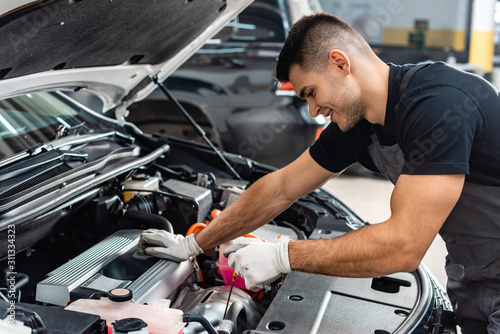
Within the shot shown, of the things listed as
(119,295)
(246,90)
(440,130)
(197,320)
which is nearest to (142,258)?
(119,295)

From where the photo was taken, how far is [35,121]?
6.62ft

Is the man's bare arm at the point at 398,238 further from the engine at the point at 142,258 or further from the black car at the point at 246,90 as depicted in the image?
the black car at the point at 246,90

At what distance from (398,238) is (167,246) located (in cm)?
68

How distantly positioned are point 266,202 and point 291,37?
1.85 feet

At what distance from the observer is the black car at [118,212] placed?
131 centimetres

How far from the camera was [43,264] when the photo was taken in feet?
5.64

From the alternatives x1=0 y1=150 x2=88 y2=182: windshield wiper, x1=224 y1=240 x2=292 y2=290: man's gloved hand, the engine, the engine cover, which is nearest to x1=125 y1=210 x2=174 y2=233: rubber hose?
the engine

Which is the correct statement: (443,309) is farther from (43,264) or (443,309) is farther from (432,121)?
(43,264)

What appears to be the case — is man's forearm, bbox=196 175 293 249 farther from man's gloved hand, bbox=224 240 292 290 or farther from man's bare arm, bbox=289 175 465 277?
man's bare arm, bbox=289 175 465 277

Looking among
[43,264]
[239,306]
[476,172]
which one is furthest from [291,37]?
[43,264]

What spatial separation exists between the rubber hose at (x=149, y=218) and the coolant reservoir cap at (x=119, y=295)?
51cm

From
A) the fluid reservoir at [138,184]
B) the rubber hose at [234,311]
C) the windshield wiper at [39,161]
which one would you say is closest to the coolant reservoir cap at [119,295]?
the rubber hose at [234,311]

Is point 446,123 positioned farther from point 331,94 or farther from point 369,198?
point 369,198

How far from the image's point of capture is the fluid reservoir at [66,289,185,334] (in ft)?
4.00
